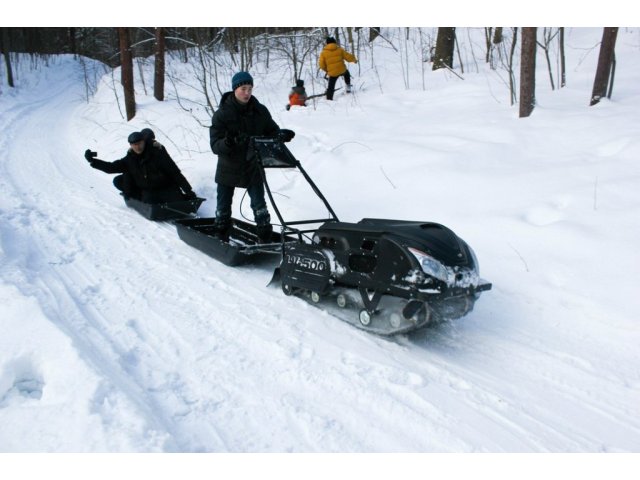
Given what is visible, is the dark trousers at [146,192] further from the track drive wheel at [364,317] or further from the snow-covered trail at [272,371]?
the track drive wheel at [364,317]

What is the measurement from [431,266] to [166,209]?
4.04 meters

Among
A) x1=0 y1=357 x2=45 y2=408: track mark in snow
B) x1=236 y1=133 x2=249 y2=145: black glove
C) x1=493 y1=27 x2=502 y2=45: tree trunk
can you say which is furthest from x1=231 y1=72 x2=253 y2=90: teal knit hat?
x1=493 y1=27 x2=502 y2=45: tree trunk

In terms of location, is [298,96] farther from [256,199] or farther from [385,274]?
[385,274]

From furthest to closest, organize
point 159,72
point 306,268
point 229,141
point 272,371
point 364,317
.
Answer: point 159,72 → point 229,141 → point 306,268 → point 364,317 → point 272,371

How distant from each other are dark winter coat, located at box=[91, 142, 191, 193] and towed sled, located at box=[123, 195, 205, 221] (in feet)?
0.96

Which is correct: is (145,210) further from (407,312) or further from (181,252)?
(407,312)

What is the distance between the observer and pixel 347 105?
10.5m

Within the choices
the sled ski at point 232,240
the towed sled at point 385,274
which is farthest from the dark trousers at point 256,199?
the towed sled at point 385,274

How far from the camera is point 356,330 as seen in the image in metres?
3.46

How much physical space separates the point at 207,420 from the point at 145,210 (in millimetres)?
4284

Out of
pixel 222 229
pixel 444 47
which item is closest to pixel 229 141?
pixel 222 229

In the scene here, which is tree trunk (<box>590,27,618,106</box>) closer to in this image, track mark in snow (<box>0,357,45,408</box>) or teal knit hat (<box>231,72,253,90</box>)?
teal knit hat (<box>231,72,253,90</box>)

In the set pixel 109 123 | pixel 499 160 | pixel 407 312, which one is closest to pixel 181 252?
pixel 407 312

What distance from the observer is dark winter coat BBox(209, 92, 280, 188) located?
4.68 metres
